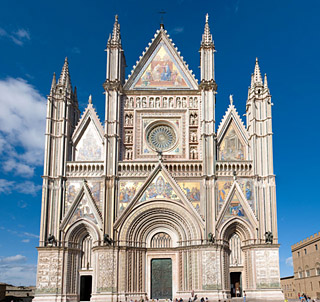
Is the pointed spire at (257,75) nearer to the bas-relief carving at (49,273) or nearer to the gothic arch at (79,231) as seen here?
the gothic arch at (79,231)

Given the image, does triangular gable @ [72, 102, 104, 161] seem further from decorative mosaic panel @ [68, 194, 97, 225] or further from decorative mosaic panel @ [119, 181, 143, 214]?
decorative mosaic panel @ [68, 194, 97, 225]

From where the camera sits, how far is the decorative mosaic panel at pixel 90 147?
111 ft

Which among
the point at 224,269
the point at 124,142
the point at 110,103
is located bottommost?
the point at 224,269

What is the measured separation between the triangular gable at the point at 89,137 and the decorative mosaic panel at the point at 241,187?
8.78 meters

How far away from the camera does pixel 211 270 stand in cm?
3033

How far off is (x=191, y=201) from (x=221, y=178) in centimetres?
265

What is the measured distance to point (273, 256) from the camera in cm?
3066

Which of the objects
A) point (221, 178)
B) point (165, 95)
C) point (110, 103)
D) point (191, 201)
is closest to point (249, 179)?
point (221, 178)

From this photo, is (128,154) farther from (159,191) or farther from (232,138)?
(232,138)

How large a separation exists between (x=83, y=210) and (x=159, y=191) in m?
5.38

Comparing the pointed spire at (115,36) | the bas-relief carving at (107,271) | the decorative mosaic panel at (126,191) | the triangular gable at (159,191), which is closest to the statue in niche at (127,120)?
the triangular gable at (159,191)

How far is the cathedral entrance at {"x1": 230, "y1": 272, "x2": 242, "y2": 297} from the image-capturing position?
3384 centimetres

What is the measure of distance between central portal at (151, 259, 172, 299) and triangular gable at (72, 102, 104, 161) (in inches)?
334

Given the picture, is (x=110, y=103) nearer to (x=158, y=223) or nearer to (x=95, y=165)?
(x=95, y=165)
